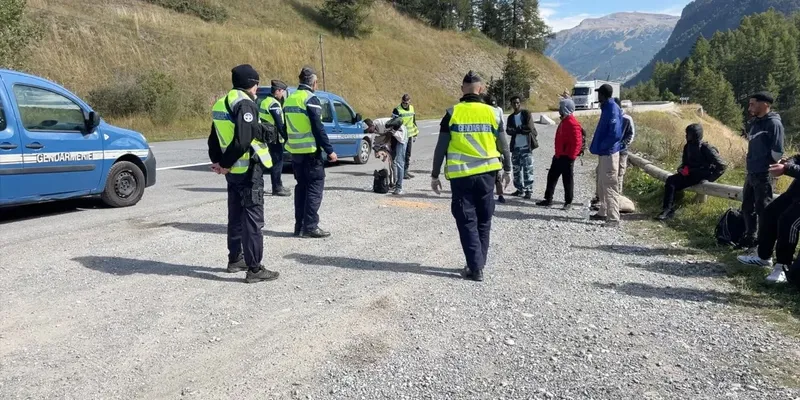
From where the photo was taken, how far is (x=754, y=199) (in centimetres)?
623

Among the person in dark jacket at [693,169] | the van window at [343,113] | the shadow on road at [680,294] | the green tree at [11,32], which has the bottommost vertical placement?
the shadow on road at [680,294]

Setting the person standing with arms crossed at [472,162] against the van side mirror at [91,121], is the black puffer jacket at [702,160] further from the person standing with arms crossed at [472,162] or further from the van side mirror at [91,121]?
the van side mirror at [91,121]

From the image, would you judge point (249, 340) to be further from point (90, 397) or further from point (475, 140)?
point (475, 140)

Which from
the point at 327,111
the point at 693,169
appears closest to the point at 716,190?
the point at 693,169

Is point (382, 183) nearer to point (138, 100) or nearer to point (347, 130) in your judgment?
point (347, 130)

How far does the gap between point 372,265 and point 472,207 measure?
1274 millimetres

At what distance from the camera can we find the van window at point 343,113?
13.8m

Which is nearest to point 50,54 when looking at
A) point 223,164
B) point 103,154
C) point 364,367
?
point 103,154

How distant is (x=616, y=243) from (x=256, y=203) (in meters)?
4.46

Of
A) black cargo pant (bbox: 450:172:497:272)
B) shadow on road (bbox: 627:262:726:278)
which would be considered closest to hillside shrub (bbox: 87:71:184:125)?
black cargo pant (bbox: 450:172:497:272)

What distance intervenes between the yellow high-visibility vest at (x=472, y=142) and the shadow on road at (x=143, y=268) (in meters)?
2.35

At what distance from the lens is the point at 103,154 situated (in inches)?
319

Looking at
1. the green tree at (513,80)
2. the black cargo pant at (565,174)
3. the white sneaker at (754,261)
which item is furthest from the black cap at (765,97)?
the green tree at (513,80)

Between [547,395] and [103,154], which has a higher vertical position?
[103,154]
